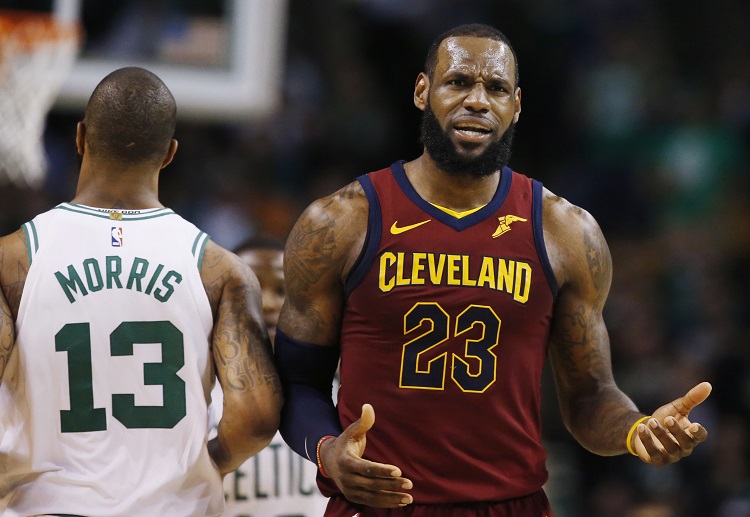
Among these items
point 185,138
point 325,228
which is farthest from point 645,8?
point 325,228

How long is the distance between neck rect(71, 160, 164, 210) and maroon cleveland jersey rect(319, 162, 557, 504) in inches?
29.5

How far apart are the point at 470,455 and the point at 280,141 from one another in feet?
24.9

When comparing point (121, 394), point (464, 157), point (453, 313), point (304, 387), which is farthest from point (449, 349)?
point (121, 394)

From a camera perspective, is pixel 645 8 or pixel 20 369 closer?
pixel 20 369

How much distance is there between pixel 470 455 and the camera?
3994 millimetres

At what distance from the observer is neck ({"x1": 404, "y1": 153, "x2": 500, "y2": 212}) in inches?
164

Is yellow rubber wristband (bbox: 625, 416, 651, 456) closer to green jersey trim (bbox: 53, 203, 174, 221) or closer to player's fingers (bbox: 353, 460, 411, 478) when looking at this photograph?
player's fingers (bbox: 353, 460, 411, 478)

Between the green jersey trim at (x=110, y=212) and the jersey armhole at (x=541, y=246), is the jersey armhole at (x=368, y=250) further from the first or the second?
the green jersey trim at (x=110, y=212)

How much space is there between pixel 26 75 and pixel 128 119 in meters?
3.86

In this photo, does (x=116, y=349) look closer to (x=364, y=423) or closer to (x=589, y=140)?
(x=364, y=423)

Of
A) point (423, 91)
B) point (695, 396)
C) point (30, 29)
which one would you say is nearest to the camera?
point (695, 396)

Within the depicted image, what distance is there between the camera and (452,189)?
417cm

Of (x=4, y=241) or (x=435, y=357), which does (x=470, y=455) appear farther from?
(x=4, y=241)

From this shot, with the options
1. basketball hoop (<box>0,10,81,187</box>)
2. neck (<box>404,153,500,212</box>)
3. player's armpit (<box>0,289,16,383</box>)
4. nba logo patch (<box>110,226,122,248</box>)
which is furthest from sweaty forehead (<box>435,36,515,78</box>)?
basketball hoop (<box>0,10,81,187</box>)
